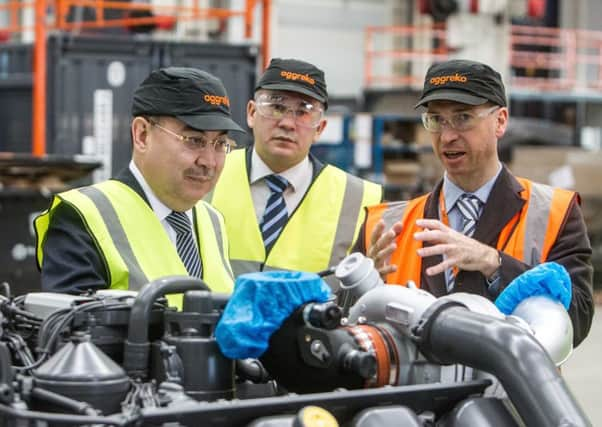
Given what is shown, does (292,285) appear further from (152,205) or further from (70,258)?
(152,205)

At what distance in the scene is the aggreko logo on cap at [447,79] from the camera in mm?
3881

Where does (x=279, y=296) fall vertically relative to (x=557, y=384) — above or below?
above

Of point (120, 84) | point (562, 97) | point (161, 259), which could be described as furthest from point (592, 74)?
point (161, 259)

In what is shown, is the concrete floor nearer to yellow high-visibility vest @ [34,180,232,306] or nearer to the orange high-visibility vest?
the orange high-visibility vest

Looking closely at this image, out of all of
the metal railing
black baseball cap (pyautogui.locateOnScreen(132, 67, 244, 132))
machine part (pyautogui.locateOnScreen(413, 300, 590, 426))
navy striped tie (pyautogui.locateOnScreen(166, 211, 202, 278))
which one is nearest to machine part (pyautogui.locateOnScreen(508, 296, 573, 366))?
machine part (pyautogui.locateOnScreen(413, 300, 590, 426))

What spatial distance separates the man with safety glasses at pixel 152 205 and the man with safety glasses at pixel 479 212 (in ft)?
1.85

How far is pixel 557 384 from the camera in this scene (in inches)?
94.4

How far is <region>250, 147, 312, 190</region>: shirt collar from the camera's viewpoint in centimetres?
493

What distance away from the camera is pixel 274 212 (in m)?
4.92

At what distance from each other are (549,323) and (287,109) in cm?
224

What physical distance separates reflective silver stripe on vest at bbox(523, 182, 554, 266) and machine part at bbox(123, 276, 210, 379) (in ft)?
5.14

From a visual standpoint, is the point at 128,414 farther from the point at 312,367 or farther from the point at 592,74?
the point at 592,74

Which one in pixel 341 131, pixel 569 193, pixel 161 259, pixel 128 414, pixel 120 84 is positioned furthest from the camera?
pixel 341 131

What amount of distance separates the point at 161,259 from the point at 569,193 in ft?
4.48
